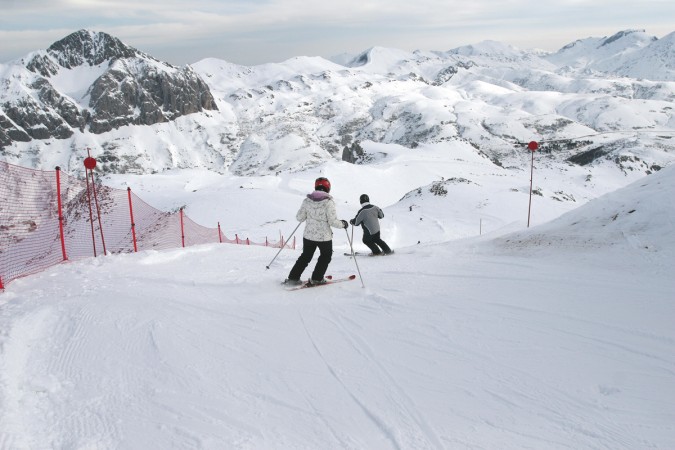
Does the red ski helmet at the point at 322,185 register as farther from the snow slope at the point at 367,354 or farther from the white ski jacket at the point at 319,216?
the snow slope at the point at 367,354

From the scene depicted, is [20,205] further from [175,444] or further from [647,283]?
[647,283]

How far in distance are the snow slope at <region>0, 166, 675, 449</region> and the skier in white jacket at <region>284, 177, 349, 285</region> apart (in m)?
0.39

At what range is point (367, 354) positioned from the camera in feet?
17.7

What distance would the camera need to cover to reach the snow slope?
3990mm

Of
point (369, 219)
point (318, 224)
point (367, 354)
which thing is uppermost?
point (318, 224)

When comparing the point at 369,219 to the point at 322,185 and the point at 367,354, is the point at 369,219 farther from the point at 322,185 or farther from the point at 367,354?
the point at 367,354

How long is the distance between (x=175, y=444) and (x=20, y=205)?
17010mm

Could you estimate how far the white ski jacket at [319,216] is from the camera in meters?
7.96

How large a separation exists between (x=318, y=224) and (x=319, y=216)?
0.15 m

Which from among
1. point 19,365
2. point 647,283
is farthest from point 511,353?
point 19,365

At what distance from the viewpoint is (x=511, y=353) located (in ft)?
17.2

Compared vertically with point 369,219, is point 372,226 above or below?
below

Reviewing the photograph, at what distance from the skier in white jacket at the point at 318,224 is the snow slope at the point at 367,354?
1.29ft

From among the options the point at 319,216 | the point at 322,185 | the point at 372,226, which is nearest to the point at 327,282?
the point at 319,216
